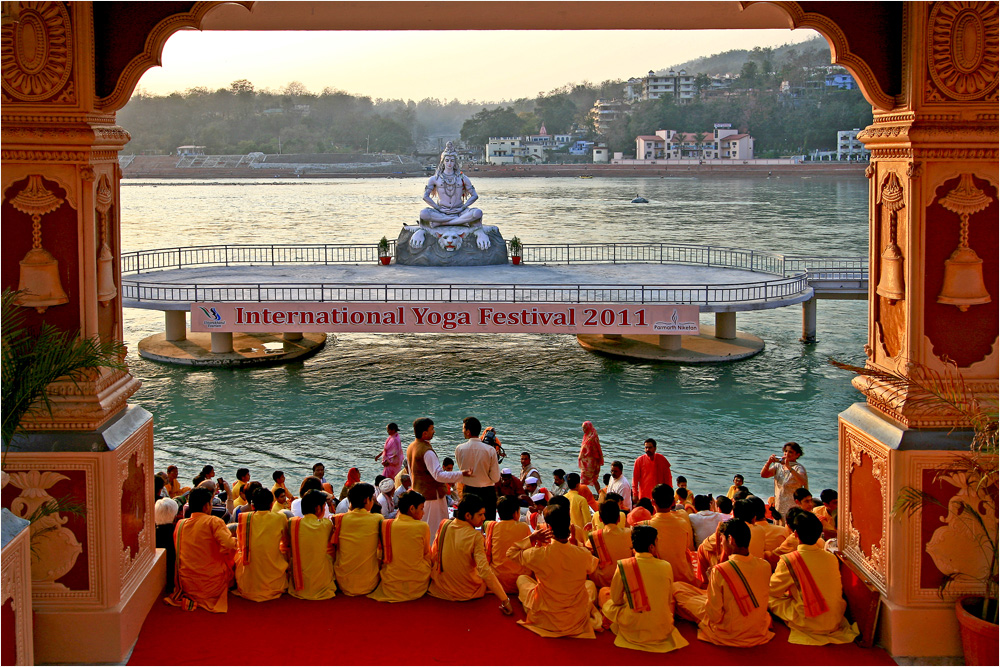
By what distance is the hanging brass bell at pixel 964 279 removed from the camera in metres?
6.15

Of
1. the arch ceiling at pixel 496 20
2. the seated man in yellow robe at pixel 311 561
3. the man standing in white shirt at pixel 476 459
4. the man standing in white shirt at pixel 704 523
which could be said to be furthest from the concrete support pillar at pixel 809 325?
the seated man in yellow robe at pixel 311 561

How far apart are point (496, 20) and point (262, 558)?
155 inches

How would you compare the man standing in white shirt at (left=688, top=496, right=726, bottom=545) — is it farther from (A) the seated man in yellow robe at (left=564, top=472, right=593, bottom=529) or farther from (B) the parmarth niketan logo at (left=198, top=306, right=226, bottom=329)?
(B) the parmarth niketan logo at (left=198, top=306, right=226, bottom=329)

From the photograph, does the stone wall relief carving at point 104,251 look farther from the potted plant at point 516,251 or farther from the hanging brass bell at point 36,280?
the potted plant at point 516,251

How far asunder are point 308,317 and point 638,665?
52.6 ft

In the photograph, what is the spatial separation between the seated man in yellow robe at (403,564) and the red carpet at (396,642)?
0.10m

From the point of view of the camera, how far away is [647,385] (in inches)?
873

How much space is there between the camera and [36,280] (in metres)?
6.15

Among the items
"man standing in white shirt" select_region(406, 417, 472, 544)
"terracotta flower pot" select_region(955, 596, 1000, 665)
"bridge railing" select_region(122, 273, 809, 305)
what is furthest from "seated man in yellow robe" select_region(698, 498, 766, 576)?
"bridge railing" select_region(122, 273, 809, 305)

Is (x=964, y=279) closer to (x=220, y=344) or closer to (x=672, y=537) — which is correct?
(x=672, y=537)

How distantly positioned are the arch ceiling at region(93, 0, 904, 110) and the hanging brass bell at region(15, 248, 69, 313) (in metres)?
0.95

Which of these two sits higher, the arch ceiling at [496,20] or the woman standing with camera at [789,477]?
the arch ceiling at [496,20]

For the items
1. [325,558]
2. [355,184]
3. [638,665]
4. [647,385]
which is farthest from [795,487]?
[355,184]

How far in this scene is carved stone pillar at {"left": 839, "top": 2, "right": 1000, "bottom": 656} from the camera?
6055mm
